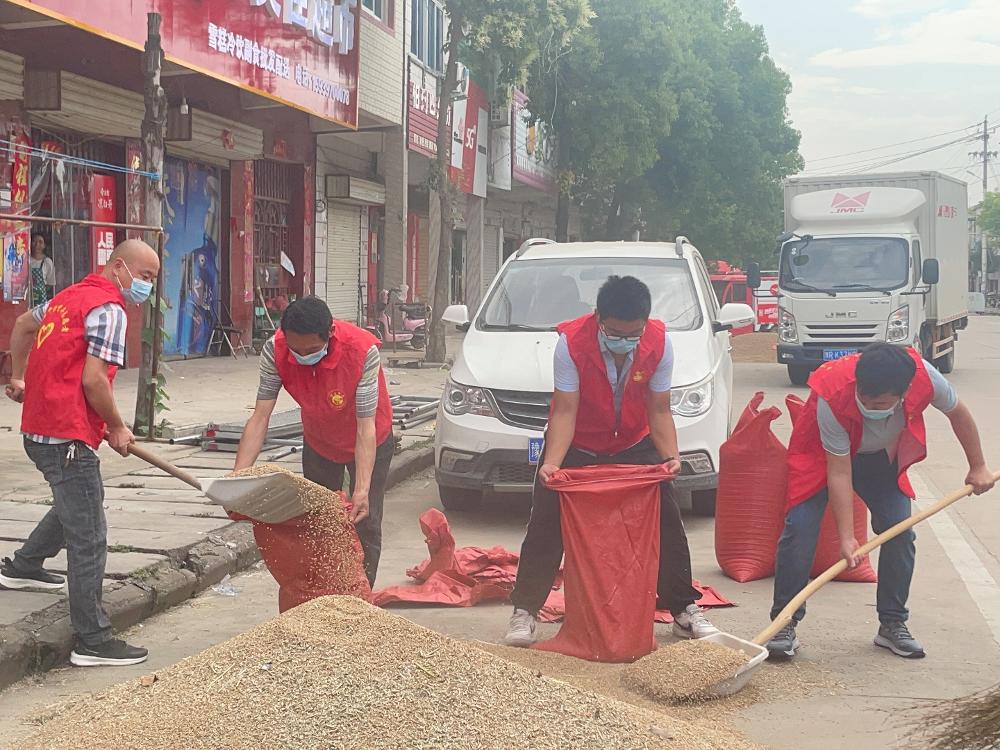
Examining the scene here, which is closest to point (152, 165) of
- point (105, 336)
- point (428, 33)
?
point (105, 336)

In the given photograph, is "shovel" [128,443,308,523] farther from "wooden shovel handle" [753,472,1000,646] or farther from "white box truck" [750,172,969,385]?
"white box truck" [750,172,969,385]

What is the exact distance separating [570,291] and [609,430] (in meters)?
3.72

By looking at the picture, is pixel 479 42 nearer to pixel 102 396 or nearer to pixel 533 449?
pixel 533 449

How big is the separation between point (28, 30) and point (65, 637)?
8.79 m

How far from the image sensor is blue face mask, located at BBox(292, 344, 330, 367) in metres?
4.66

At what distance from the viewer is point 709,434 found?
291 inches

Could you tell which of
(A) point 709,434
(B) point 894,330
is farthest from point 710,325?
(B) point 894,330

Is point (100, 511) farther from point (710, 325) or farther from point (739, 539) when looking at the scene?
point (710, 325)

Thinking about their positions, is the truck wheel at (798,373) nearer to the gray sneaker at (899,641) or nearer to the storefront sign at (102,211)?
the storefront sign at (102,211)

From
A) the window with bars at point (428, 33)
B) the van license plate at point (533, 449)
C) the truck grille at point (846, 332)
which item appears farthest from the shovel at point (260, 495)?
the window with bars at point (428, 33)

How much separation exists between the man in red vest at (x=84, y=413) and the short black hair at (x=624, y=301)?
187cm

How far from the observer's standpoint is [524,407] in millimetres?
7570

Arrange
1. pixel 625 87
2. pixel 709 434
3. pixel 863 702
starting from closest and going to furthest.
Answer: pixel 863 702 < pixel 709 434 < pixel 625 87

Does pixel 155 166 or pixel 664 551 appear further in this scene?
pixel 155 166
